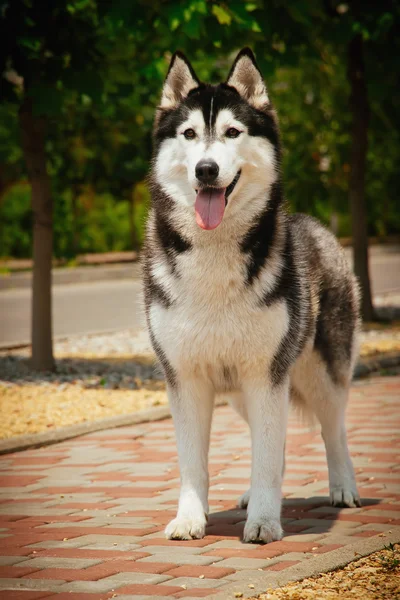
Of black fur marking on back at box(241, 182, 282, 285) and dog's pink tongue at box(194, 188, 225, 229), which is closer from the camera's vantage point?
dog's pink tongue at box(194, 188, 225, 229)

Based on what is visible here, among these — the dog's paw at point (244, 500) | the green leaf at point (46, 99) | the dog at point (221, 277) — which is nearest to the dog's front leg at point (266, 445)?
the dog at point (221, 277)

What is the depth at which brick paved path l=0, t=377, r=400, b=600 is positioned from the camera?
3717 mm

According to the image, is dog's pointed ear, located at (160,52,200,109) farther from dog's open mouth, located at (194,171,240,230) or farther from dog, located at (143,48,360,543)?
dog's open mouth, located at (194,171,240,230)

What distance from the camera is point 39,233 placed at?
980 cm

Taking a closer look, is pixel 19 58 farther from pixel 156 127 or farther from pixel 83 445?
pixel 156 127

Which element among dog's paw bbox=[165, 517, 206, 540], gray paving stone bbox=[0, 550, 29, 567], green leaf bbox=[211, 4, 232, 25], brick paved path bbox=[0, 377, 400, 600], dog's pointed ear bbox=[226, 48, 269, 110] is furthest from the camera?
green leaf bbox=[211, 4, 232, 25]

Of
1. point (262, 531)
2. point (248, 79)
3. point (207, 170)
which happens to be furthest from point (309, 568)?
point (248, 79)

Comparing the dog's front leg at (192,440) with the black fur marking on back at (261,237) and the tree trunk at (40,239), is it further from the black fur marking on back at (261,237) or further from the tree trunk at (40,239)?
the tree trunk at (40,239)

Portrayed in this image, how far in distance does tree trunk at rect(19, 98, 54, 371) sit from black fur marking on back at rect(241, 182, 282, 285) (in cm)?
556

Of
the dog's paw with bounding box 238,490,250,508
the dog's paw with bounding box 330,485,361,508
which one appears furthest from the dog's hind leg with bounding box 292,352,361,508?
the dog's paw with bounding box 238,490,250,508

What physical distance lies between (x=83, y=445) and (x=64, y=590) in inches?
126

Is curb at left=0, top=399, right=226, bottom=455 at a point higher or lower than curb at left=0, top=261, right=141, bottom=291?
higher

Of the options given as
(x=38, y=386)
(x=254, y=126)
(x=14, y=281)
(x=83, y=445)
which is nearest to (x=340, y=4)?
(x=38, y=386)

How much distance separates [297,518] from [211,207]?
1.57 m
